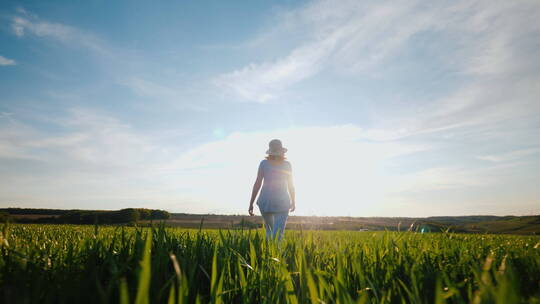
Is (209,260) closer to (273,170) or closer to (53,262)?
(53,262)

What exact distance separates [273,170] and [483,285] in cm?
594

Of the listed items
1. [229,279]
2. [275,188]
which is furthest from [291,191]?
[229,279]

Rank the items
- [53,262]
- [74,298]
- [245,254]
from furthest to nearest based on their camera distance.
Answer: [245,254] < [53,262] < [74,298]

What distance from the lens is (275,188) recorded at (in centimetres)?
679

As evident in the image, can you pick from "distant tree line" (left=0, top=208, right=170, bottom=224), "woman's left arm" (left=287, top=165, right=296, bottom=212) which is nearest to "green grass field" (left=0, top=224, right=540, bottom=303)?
"distant tree line" (left=0, top=208, right=170, bottom=224)

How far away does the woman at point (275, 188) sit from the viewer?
21.9 ft

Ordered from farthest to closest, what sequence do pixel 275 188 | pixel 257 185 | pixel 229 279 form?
pixel 257 185 < pixel 275 188 < pixel 229 279

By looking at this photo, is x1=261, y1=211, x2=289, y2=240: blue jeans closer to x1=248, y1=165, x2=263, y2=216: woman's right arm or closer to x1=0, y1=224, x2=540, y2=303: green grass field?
x1=248, y1=165, x2=263, y2=216: woman's right arm

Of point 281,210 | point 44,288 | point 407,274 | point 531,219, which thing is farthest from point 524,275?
point 531,219

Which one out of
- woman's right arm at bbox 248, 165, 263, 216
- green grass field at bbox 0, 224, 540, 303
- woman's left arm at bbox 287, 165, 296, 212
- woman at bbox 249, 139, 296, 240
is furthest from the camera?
woman's left arm at bbox 287, 165, 296, 212

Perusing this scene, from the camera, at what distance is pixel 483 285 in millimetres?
1013

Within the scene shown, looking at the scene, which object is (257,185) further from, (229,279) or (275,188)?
(229,279)

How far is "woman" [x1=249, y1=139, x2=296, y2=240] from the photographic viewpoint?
6.68 meters

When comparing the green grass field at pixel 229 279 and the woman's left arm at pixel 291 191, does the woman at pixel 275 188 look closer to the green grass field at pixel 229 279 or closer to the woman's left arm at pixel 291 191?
the woman's left arm at pixel 291 191
